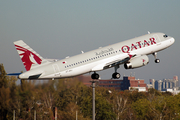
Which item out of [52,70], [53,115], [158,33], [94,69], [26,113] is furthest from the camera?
[53,115]

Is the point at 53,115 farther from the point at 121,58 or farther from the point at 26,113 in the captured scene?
the point at 121,58

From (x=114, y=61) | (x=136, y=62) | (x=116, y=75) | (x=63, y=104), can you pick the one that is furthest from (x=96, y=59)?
(x=63, y=104)

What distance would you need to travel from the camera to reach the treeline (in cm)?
5262

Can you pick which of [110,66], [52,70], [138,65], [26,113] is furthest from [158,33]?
[26,113]

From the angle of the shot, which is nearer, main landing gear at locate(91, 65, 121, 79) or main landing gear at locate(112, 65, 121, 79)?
main landing gear at locate(91, 65, 121, 79)

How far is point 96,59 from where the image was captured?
181ft

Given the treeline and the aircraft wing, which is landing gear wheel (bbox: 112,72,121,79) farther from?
the treeline

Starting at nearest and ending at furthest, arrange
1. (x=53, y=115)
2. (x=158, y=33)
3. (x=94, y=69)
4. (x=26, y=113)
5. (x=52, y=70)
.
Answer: (x=52, y=70), (x=94, y=69), (x=158, y=33), (x=26, y=113), (x=53, y=115)

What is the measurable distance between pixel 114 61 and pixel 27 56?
44.8 feet

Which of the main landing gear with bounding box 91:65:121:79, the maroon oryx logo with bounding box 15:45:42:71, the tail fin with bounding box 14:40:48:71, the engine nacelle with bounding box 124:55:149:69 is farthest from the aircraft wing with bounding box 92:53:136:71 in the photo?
the maroon oryx logo with bounding box 15:45:42:71

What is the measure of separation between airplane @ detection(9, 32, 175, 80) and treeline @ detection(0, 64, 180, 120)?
6.71ft

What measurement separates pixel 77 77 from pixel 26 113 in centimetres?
3519

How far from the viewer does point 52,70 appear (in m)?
51.6

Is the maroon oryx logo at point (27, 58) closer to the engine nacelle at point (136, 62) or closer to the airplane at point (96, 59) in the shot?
the airplane at point (96, 59)
